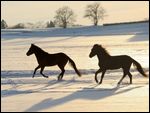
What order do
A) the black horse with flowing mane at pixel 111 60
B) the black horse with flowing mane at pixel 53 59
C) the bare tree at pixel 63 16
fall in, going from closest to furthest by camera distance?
the black horse with flowing mane at pixel 111 60 < the black horse with flowing mane at pixel 53 59 < the bare tree at pixel 63 16

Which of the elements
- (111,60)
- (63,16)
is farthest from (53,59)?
(63,16)

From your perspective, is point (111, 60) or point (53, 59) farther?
point (53, 59)

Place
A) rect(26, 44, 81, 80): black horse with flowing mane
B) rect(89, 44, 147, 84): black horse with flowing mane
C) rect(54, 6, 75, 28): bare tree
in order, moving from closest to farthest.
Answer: rect(89, 44, 147, 84): black horse with flowing mane < rect(26, 44, 81, 80): black horse with flowing mane < rect(54, 6, 75, 28): bare tree

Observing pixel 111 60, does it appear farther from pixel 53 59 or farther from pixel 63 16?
pixel 63 16

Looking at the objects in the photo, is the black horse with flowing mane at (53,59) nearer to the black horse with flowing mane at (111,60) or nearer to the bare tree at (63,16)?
the black horse with flowing mane at (111,60)

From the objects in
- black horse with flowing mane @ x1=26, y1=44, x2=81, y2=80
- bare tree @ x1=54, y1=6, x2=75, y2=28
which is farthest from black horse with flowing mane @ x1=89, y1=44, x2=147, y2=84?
bare tree @ x1=54, y1=6, x2=75, y2=28

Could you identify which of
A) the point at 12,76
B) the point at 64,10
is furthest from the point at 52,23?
the point at 12,76

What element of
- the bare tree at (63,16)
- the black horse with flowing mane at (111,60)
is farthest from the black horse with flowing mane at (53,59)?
the bare tree at (63,16)

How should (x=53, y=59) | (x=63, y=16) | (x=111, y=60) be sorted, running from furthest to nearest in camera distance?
(x=63, y=16), (x=53, y=59), (x=111, y=60)

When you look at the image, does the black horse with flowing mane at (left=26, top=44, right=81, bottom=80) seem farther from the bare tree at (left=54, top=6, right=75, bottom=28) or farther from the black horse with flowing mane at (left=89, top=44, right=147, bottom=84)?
the bare tree at (left=54, top=6, right=75, bottom=28)

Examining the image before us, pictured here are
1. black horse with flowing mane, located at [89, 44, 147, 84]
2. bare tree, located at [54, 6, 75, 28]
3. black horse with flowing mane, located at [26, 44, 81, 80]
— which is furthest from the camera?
bare tree, located at [54, 6, 75, 28]

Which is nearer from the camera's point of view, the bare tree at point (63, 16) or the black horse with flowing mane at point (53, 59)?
the black horse with flowing mane at point (53, 59)

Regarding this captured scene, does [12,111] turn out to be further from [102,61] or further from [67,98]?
[102,61]

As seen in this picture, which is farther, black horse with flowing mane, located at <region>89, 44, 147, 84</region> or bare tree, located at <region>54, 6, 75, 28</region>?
bare tree, located at <region>54, 6, 75, 28</region>
